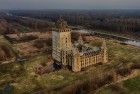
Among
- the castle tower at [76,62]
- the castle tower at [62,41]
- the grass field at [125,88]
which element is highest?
the castle tower at [62,41]

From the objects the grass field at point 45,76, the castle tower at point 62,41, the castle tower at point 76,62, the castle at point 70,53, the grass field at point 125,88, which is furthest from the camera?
the castle tower at point 62,41

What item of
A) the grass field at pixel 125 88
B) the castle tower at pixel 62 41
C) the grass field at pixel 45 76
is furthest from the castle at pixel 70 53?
the grass field at pixel 125 88

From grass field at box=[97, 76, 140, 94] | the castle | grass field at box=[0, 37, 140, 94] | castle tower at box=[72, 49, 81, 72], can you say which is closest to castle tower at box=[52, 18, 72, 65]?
the castle

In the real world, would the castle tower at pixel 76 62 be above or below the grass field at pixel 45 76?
above

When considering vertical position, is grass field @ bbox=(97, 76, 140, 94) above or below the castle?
below

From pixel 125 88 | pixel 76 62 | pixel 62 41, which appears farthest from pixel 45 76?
pixel 125 88

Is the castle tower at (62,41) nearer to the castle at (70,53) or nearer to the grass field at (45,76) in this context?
the castle at (70,53)

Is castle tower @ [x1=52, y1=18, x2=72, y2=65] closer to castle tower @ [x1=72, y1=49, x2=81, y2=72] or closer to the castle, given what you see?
the castle

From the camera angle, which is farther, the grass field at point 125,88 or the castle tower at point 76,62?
the castle tower at point 76,62

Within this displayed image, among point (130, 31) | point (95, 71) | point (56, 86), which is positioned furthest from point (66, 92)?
point (130, 31)
